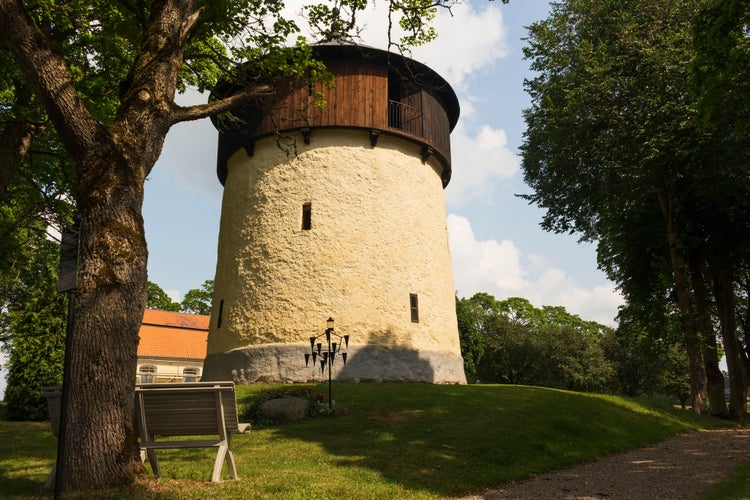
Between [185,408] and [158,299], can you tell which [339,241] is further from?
[158,299]

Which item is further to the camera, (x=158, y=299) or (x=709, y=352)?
(x=158, y=299)

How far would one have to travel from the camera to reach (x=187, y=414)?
614 centimetres

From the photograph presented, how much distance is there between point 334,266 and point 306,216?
2296mm

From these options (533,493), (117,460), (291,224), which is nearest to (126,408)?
(117,460)

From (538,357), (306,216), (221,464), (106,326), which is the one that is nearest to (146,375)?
(306,216)

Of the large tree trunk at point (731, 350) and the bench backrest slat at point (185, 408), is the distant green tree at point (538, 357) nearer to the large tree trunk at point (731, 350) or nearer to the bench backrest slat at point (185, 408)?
the large tree trunk at point (731, 350)

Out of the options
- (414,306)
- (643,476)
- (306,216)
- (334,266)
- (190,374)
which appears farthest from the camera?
(190,374)

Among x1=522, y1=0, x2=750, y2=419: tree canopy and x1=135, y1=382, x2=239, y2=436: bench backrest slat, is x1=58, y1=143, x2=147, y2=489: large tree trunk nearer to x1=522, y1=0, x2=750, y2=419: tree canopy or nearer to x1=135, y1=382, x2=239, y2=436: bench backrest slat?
x1=135, y1=382, x2=239, y2=436: bench backrest slat

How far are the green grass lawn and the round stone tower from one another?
2983 millimetres

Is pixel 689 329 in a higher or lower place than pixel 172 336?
lower

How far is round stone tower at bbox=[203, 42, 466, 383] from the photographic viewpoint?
18453 mm

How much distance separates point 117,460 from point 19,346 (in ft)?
52.8

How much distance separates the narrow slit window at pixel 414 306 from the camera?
770 inches

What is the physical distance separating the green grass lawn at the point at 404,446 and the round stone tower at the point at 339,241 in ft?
9.79
